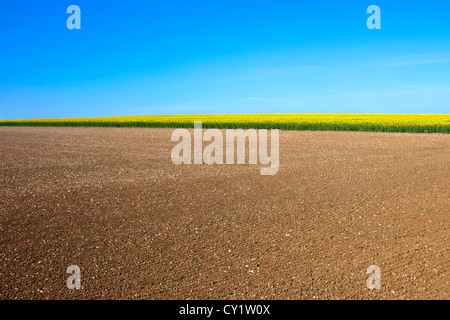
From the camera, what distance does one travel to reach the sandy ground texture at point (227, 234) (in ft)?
16.3

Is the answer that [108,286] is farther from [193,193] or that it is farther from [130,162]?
[130,162]

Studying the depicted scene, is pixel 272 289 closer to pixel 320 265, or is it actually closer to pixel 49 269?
pixel 320 265

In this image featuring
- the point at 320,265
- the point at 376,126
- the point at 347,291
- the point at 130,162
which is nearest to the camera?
the point at 347,291

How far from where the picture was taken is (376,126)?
1233 inches

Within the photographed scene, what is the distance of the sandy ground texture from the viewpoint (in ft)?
16.3

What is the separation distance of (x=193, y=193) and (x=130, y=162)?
21.7ft

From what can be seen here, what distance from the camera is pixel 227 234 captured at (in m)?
6.73

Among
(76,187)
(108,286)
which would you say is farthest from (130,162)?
(108,286)
